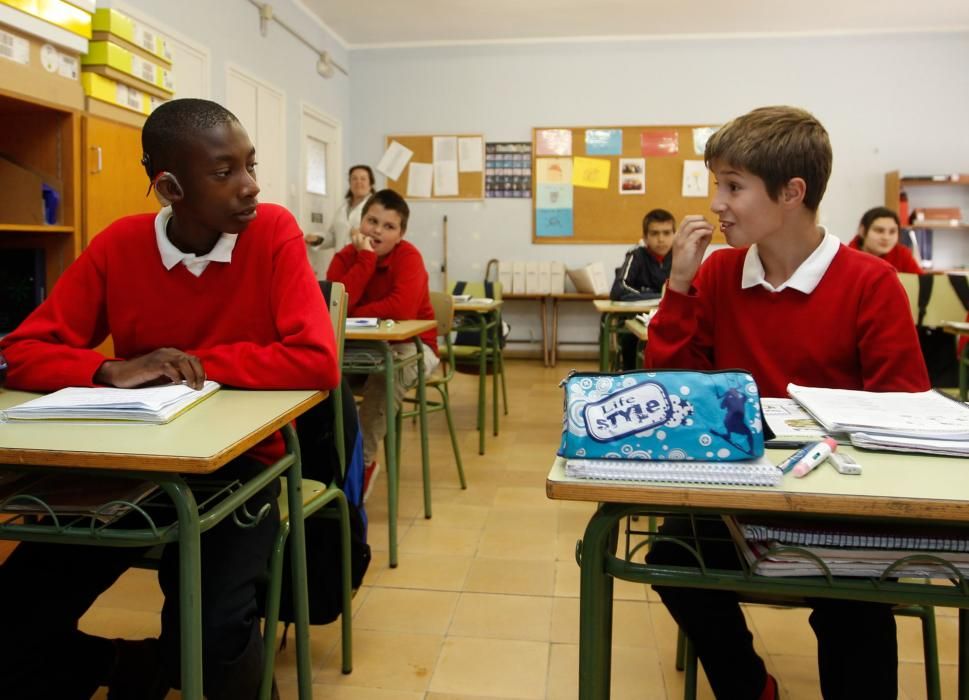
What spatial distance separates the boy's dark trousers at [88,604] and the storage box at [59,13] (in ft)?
6.06


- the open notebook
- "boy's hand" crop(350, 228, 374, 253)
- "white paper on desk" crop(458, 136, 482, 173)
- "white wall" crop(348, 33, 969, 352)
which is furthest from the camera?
"white paper on desk" crop(458, 136, 482, 173)

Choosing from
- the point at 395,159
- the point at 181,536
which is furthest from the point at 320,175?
the point at 181,536

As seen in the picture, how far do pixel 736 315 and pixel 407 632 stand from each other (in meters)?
1.08

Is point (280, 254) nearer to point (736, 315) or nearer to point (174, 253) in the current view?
point (174, 253)

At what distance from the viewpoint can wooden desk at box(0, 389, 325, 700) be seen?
869mm

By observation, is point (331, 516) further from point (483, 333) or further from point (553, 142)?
point (553, 142)

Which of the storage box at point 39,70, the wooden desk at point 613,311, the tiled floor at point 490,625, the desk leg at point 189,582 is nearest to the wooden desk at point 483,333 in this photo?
the wooden desk at point 613,311

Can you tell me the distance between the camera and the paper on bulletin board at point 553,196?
6723mm

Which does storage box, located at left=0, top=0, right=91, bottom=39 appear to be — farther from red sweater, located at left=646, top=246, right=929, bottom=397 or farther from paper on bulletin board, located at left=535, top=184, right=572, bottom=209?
paper on bulletin board, located at left=535, top=184, right=572, bottom=209

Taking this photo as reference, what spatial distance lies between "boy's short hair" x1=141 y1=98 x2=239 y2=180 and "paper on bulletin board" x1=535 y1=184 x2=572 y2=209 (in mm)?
5524

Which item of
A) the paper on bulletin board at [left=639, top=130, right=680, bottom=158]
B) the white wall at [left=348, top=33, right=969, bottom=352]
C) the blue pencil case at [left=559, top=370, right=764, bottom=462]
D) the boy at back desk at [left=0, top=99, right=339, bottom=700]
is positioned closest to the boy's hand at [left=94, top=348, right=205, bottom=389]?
the boy at back desk at [left=0, top=99, right=339, bottom=700]

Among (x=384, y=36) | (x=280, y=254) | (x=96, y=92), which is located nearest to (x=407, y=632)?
(x=280, y=254)

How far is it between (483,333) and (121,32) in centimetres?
183

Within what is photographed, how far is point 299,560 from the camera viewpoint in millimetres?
1308
